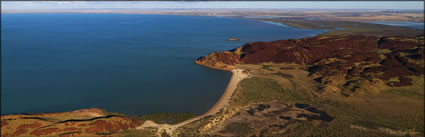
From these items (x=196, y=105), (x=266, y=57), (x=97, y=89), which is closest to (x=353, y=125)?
(x=196, y=105)

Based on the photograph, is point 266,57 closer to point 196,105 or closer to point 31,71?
point 196,105

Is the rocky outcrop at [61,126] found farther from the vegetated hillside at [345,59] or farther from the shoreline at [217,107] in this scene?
the vegetated hillside at [345,59]

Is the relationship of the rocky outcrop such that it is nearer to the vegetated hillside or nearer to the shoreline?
the shoreline

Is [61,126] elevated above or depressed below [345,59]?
below

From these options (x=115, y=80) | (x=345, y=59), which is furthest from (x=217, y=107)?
(x=345, y=59)

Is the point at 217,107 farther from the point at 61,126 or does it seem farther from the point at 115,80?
the point at 115,80

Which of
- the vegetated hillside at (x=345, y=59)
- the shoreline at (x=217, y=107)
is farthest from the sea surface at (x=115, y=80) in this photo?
the vegetated hillside at (x=345, y=59)
